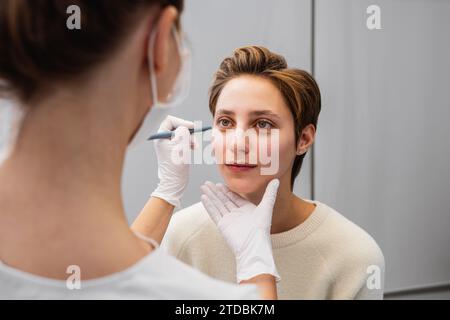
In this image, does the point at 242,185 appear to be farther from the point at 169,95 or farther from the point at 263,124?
the point at 169,95

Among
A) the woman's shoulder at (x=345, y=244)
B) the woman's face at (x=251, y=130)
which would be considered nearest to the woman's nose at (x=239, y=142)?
the woman's face at (x=251, y=130)

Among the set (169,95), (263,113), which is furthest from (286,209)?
(169,95)

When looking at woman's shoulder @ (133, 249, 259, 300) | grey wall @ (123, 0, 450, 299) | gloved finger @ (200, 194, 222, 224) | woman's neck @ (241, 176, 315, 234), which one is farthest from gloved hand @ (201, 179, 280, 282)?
grey wall @ (123, 0, 450, 299)

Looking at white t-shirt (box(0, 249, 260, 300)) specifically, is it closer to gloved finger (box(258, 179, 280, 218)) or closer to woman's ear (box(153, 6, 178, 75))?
woman's ear (box(153, 6, 178, 75))

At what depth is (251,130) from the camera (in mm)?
982

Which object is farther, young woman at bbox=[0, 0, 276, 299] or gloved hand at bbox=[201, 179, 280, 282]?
gloved hand at bbox=[201, 179, 280, 282]

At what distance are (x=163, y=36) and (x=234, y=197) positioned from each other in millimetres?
499

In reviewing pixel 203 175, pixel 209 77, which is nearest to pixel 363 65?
pixel 209 77

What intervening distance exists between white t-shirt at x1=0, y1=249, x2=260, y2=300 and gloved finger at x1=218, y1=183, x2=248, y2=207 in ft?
1.34

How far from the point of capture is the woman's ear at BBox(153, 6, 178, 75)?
458mm

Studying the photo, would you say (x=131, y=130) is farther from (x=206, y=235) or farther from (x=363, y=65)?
(x=363, y=65)

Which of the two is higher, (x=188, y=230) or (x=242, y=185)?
(x=242, y=185)

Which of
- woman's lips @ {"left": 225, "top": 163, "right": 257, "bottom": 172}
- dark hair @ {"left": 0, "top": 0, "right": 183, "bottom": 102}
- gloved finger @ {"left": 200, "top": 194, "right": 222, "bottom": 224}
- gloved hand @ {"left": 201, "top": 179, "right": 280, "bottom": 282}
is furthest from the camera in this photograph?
woman's lips @ {"left": 225, "top": 163, "right": 257, "bottom": 172}

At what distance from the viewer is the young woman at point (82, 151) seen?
0.42m
